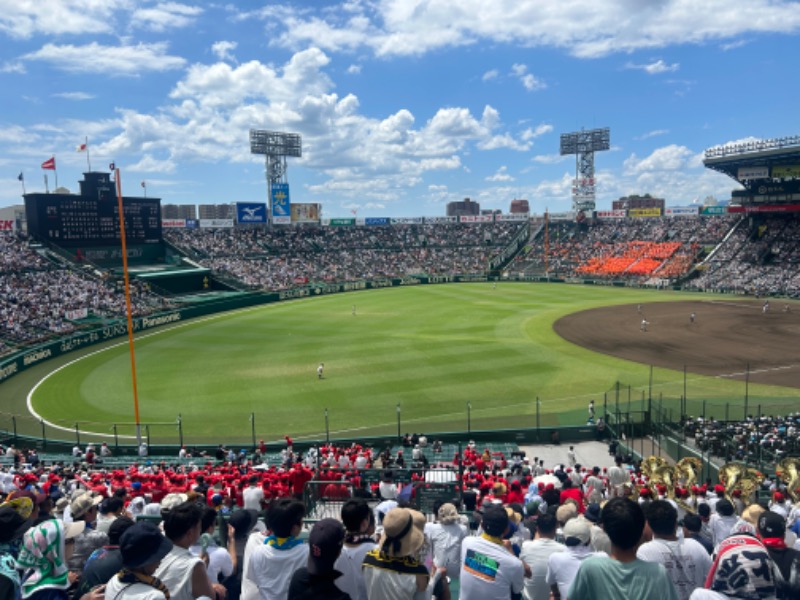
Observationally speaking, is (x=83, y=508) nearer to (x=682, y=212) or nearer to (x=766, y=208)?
→ (x=766, y=208)

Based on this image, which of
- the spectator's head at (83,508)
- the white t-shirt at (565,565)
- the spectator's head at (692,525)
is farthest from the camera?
the spectator's head at (692,525)

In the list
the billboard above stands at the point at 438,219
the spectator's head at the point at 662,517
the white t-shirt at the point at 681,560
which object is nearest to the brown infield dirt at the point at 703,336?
the white t-shirt at the point at 681,560

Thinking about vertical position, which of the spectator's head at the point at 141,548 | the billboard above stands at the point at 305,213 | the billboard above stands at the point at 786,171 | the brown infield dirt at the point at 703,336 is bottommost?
the brown infield dirt at the point at 703,336

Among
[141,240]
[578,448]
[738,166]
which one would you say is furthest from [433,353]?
[738,166]

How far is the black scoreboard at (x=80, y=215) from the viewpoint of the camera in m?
58.6

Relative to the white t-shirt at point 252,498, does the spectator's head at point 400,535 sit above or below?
above

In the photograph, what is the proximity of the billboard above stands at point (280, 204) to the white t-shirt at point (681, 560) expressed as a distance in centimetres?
9797

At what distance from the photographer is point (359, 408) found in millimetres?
29391

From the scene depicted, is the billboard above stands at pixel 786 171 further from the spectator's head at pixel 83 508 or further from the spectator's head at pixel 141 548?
the spectator's head at pixel 141 548

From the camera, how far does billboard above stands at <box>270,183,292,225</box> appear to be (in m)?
99.0

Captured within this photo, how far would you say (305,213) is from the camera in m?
106

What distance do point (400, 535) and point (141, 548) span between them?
2.04 meters

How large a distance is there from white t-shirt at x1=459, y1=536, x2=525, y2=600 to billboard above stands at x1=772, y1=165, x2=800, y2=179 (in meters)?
83.9

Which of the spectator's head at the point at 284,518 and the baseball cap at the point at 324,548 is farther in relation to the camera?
the spectator's head at the point at 284,518
